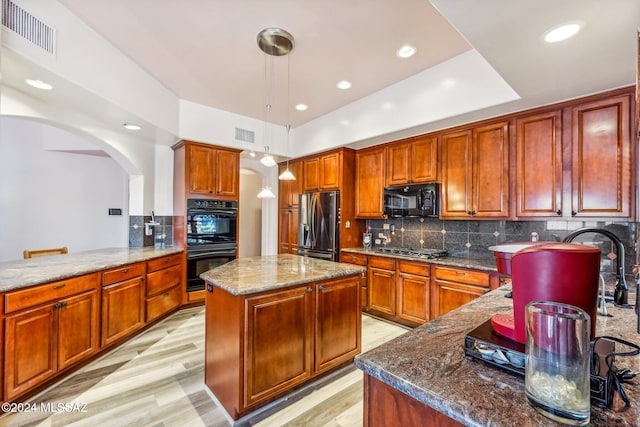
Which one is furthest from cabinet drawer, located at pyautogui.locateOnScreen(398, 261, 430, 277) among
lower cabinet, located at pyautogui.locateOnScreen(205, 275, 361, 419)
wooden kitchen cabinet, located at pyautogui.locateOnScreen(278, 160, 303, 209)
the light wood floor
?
wooden kitchen cabinet, located at pyautogui.locateOnScreen(278, 160, 303, 209)

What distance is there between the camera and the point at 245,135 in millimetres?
4414

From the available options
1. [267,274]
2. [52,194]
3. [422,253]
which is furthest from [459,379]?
[52,194]

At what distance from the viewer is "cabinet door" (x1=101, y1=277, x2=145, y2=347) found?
8.73 feet

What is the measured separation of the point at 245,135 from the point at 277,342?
11.1 feet

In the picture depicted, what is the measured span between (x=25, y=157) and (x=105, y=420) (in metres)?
4.94

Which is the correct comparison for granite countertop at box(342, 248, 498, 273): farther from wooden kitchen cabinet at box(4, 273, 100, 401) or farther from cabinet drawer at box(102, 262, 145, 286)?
wooden kitchen cabinet at box(4, 273, 100, 401)

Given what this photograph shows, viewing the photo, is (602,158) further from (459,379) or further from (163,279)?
(163,279)

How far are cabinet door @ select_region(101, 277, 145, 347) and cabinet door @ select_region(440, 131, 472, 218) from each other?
11.7 ft

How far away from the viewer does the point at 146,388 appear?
2.21 m

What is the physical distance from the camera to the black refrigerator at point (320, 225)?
4.16m

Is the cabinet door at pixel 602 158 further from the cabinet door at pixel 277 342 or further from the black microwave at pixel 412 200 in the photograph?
the cabinet door at pixel 277 342

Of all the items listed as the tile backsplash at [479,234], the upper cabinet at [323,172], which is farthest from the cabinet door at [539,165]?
the upper cabinet at [323,172]

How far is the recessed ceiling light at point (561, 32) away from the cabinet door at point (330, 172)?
9.30ft

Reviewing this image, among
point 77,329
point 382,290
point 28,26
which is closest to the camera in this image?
point 28,26
